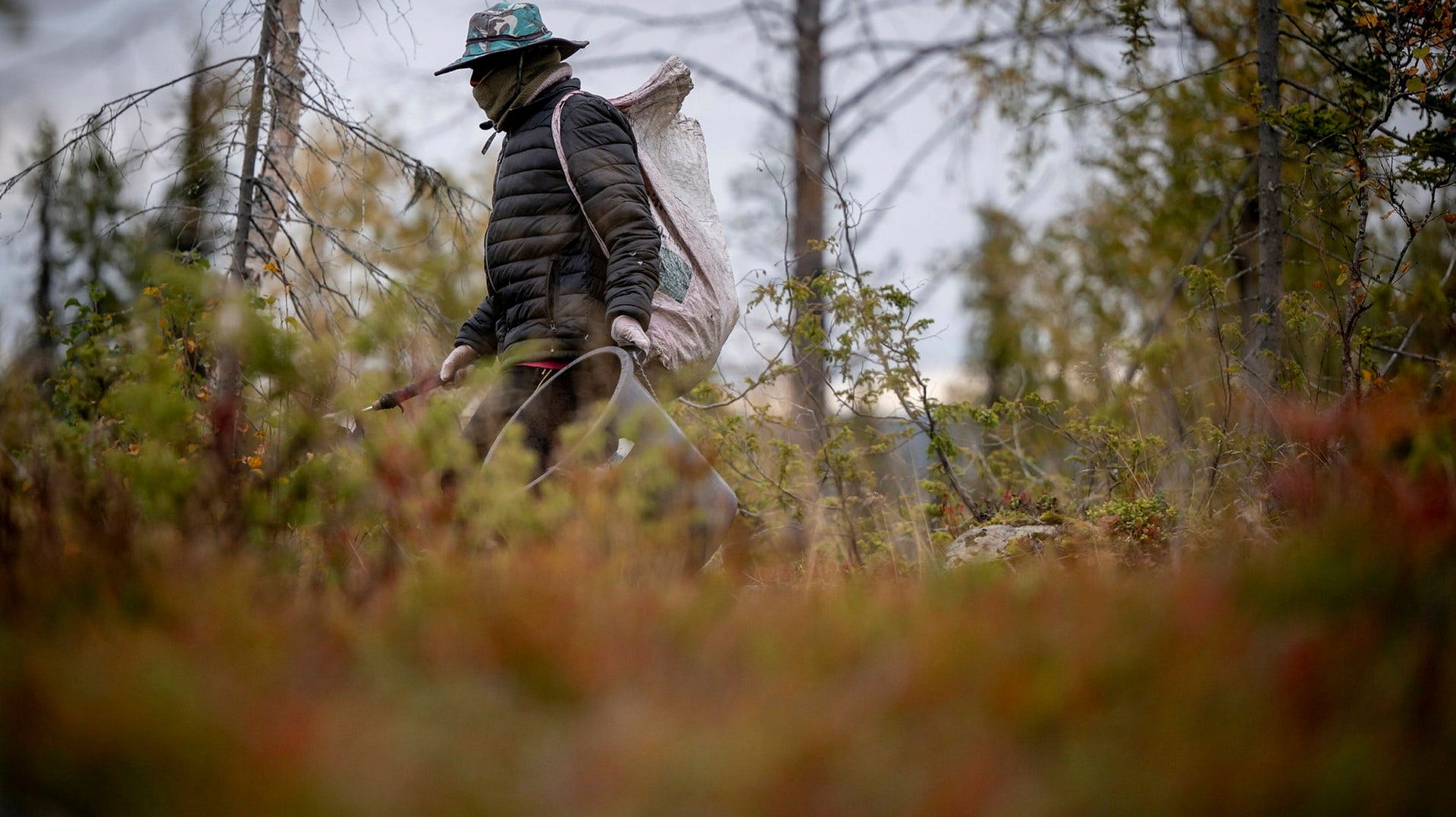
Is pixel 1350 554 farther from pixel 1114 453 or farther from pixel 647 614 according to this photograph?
pixel 1114 453

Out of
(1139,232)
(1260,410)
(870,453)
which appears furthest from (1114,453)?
(1139,232)

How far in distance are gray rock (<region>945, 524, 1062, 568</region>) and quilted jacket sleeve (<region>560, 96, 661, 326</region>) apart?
5.03ft

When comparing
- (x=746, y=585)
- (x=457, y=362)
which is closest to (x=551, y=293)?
(x=457, y=362)

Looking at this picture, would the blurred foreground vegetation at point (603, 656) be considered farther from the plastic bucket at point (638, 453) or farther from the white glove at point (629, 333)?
the white glove at point (629, 333)

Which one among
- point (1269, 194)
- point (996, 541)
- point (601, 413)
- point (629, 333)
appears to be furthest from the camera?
point (1269, 194)

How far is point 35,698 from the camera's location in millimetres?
1656

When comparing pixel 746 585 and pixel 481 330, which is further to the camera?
pixel 746 585

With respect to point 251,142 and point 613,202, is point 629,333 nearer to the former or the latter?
point 613,202

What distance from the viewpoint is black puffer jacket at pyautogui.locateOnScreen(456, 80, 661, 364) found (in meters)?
3.38

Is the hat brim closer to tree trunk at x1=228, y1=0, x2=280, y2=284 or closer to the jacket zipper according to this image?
the jacket zipper

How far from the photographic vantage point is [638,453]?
2.96 m

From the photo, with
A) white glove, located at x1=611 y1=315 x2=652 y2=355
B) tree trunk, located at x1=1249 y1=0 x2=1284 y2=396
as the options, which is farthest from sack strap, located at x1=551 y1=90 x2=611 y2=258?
tree trunk, located at x1=1249 y1=0 x2=1284 y2=396

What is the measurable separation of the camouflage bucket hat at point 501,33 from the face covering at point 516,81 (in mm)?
80

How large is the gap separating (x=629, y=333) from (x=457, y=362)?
83 cm
